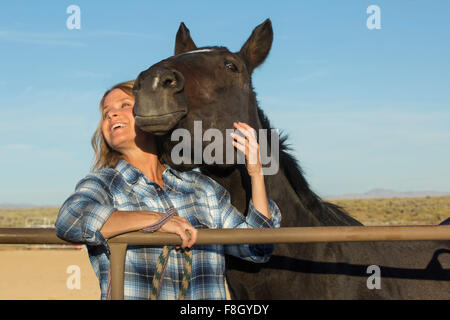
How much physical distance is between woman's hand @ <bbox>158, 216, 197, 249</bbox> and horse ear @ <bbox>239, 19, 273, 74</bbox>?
5.88 feet

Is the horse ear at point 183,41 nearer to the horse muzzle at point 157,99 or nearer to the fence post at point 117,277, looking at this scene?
the horse muzzle at point 157,99

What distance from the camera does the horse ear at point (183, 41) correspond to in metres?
4.09

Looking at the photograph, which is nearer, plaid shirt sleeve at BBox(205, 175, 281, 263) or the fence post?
the fence post

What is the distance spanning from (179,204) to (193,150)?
440mm

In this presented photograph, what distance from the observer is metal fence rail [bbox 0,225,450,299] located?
6.84 ft

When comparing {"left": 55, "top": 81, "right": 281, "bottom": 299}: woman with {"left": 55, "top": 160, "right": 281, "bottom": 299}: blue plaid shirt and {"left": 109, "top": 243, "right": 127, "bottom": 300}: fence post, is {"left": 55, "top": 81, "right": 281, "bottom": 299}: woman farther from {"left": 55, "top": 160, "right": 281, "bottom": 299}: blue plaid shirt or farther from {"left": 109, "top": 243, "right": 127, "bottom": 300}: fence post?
{"left": 109, "top": 243, "right": 127, "bottom": 300}: fence post

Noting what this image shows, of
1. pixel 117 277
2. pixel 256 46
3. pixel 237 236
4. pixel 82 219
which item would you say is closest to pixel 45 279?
pixel 256 46

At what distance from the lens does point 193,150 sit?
3059 millimetres

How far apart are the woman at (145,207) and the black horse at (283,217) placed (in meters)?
0.20

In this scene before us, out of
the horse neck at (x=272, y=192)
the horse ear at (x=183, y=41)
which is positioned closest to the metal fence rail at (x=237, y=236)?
the horse neck at (x=272, y=192)

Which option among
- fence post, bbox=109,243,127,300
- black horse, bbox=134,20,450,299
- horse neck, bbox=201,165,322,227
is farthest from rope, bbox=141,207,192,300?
horse neck, bbox=201,165,322,227

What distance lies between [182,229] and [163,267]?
0.36 meters

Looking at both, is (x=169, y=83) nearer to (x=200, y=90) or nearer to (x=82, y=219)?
(x=200, y=90)

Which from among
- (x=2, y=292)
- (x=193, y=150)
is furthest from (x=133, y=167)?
(x=2, y=292)
